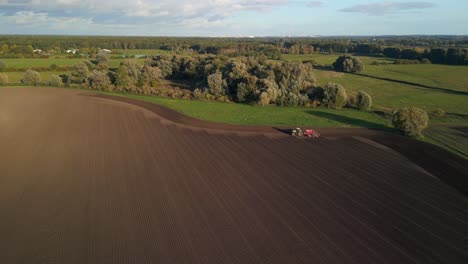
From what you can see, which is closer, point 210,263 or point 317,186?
point 210,263

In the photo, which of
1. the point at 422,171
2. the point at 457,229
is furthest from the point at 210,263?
the point at 422,171

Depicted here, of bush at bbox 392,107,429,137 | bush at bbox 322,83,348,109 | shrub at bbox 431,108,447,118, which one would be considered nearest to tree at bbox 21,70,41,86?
bush at bbox 322,83,348,109

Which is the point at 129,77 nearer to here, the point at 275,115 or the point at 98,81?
the point at 98,81

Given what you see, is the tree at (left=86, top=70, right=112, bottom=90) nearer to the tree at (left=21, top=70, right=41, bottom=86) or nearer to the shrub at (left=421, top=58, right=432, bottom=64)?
the tree at (left=21, top=70, right=41, bottom=86)

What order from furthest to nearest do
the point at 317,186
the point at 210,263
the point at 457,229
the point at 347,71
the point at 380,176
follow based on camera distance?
the point at 347,71
the point at 380,176
the point at 317,186
the point at 457,229
the point at 210,263

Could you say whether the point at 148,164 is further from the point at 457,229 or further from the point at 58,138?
Result: the point at 457,229

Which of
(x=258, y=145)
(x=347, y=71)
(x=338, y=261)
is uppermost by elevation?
(x=347, y=71)
